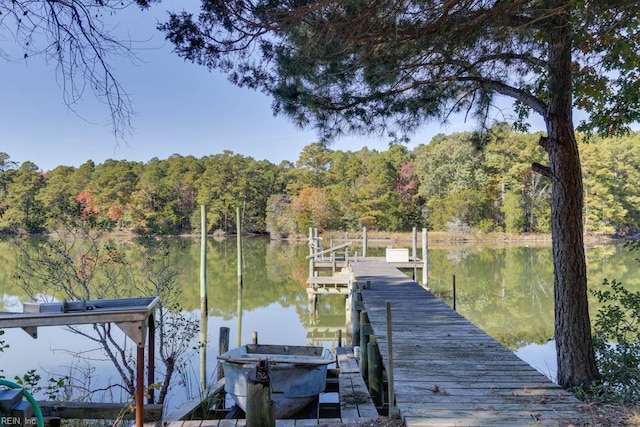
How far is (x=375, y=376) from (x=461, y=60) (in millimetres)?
3353

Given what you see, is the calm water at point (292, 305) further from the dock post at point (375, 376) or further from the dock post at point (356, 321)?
the dock post at point (375, 376)

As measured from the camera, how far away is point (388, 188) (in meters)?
36.0

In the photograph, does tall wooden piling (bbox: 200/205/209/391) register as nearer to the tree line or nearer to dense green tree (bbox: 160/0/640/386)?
dense green tree (bbox: 160/0/640/386)

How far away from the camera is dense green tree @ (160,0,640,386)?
11.8ft

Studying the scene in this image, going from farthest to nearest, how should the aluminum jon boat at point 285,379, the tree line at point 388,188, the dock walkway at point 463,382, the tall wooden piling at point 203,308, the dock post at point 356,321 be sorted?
the tree line at point 388,188
the tall wooden piling at point 203,308
the dock post at point 356,321
the aluminum jon boat at point 285,379
the dock walkway at point 463,382

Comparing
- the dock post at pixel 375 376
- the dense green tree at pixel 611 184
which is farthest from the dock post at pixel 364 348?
the dense green tree at pixel 611 184

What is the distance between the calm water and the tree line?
7.39 metres

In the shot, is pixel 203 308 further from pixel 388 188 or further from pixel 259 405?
pixel 388 188

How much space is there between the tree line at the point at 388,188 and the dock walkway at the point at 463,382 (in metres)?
24.2

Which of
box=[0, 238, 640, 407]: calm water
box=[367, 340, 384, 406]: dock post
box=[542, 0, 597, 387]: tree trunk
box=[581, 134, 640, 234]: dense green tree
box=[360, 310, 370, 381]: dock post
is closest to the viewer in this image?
box=[542, 0, 597, 387]: tree trunk

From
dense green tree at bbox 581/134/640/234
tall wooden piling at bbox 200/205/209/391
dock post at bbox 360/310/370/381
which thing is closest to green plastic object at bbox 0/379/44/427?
dock post at bbox 360/310/370/381

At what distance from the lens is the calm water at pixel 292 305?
809 centimetres

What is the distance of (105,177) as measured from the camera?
33500 millimetres

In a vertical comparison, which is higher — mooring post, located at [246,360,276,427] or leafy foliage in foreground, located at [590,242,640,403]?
mooring post, located at [246,360,276,427]
